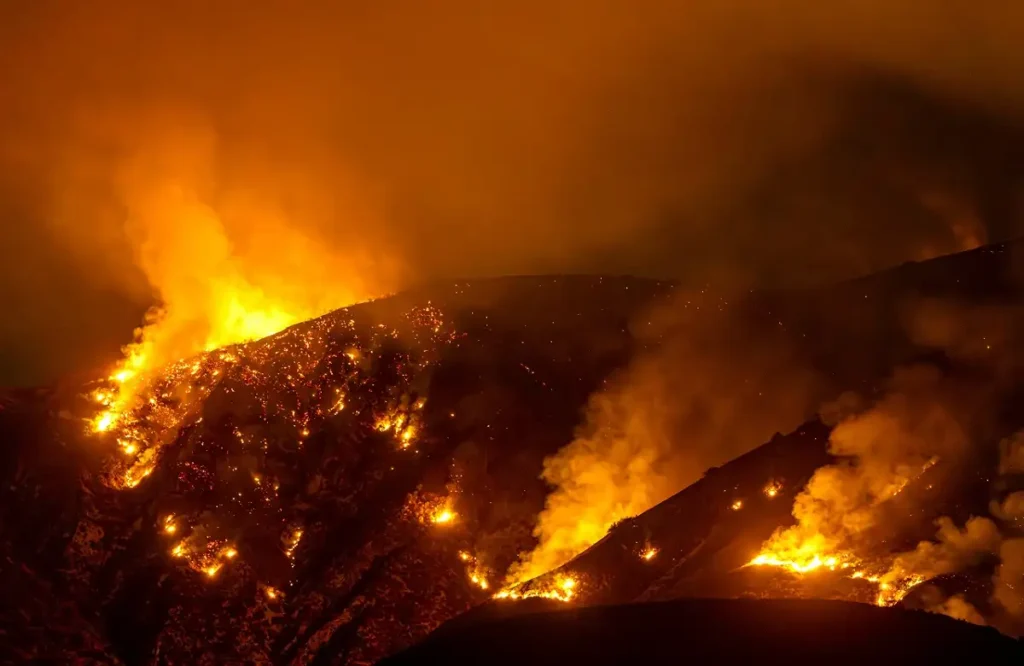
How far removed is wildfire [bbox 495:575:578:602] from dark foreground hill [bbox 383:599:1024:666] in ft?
12.8

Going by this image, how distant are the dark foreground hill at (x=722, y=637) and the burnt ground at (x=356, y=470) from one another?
11.1 m

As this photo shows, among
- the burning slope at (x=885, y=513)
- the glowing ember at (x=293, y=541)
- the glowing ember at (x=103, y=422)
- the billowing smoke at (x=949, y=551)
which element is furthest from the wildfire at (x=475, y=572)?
the glowing ember at (x=103, y=422)

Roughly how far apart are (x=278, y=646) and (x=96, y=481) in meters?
17.7

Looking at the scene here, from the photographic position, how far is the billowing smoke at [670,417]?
49500 mm

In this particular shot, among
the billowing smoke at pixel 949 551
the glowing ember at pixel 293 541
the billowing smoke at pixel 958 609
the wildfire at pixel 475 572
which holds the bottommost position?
the billowing smoke at pixel 958 609

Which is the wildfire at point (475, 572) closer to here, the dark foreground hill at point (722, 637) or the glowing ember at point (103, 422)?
the dark foreground hill at point (722, 637)

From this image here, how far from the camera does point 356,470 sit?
56.1 metres

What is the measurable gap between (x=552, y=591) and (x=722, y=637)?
35.6 ft

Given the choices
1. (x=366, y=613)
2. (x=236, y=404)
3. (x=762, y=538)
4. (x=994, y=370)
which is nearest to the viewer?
(x=762, y=538)

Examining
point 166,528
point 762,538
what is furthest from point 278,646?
point 762,538

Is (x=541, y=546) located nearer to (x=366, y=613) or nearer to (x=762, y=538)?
(x=366, y=613)

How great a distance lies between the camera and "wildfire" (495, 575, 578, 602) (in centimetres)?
3503

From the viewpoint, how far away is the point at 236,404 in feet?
193

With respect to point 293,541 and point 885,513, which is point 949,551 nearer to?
point 885,513
